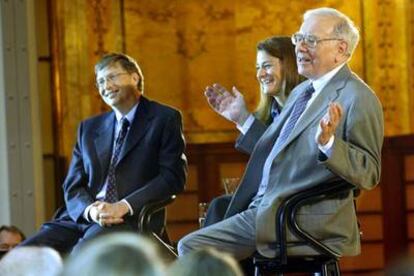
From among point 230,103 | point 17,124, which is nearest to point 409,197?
point 17,124

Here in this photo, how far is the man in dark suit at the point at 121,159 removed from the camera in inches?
181

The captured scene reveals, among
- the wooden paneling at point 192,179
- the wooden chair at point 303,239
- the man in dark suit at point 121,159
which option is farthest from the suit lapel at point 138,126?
the wooden paneling at point 192,179

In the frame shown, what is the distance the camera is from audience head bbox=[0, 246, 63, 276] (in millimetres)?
2244

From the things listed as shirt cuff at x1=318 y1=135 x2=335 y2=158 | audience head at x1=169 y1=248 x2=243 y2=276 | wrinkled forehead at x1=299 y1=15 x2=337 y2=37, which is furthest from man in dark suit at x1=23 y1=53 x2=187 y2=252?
audience head at x1=169 y1=248 x2=243 y2=276

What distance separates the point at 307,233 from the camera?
3662 mm

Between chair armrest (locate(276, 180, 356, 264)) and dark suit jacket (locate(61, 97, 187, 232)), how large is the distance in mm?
970

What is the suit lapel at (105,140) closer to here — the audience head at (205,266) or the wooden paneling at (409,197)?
the audience head at (205,266)

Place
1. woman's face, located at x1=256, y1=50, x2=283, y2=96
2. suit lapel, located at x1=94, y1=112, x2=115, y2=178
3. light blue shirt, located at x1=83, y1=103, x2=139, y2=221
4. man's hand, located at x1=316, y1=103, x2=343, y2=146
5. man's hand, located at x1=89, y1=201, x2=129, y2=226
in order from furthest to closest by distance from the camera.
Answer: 1. suit lapel, located at x1=94, y1=112, x2=115, y2=178
2. light blue shirt, located at x1=83, y1=103, x2=139, y2=221
3. man's hand, located at x1=89, y1=201, x2=129, y2=226
4. woman's face, located at x1=256, y1=50, x2=283, y2=96
5. man's hand, located at x1=316, y1=103, x2=343, y2=146

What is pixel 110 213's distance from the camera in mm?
4445

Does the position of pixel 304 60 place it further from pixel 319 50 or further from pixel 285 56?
pixel 285 56

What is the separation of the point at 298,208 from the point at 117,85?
1.26m

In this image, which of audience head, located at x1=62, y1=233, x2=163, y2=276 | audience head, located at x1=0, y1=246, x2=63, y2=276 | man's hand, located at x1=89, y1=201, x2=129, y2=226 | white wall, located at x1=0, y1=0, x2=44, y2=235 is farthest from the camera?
white wall, located at x1=0, y1=0, x2=44, y2=235

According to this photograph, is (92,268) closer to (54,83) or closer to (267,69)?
(267,69)

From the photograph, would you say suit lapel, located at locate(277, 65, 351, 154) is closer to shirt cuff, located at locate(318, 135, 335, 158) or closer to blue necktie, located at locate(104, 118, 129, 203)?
shirt cuff, located at locate(318, 135, 335, 158)
